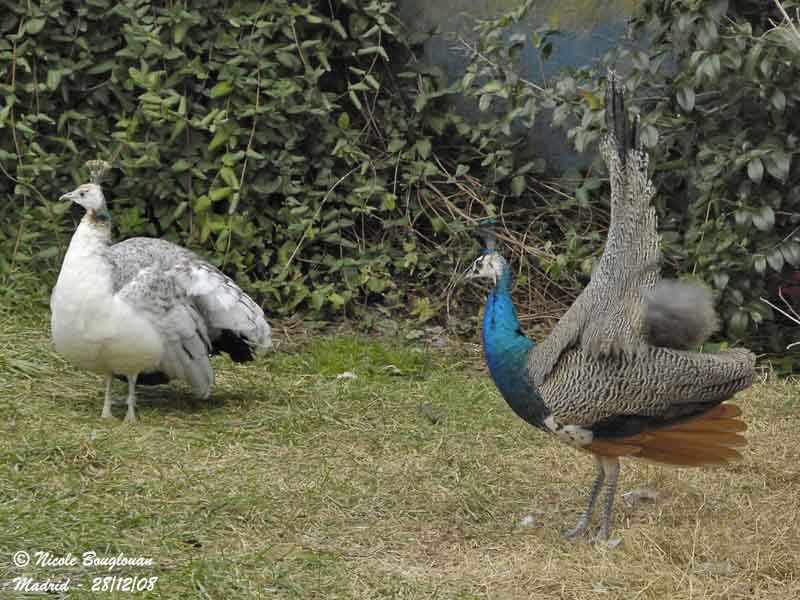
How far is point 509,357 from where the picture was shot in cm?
434

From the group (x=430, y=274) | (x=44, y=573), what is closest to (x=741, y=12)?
(x=430, y=274)

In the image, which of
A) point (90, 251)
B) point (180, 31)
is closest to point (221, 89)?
point (180, 31)

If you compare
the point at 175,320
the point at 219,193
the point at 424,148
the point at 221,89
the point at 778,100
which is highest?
the point at 778,100

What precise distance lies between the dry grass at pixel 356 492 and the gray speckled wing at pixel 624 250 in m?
0.65

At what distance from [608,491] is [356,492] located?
0.93 metres

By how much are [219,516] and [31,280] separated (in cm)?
279

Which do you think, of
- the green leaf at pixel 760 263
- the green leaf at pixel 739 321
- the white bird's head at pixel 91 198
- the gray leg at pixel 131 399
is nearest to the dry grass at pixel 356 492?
the gray leg at pixel 131 399

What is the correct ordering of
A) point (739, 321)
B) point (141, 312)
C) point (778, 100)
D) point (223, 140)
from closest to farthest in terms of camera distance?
point (141, 312), point (778, 100), point (739, 321), point (223, 140)

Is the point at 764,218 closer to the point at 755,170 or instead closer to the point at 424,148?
the point at 755,170

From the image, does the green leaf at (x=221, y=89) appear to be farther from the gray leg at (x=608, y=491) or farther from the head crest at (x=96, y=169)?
the gray leg at (x=608, y=491)

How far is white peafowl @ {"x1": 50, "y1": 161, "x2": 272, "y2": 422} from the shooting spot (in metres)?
5.16

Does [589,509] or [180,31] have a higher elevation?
[180,31]

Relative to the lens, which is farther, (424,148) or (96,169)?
(424,148)

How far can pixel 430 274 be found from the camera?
7.06m
